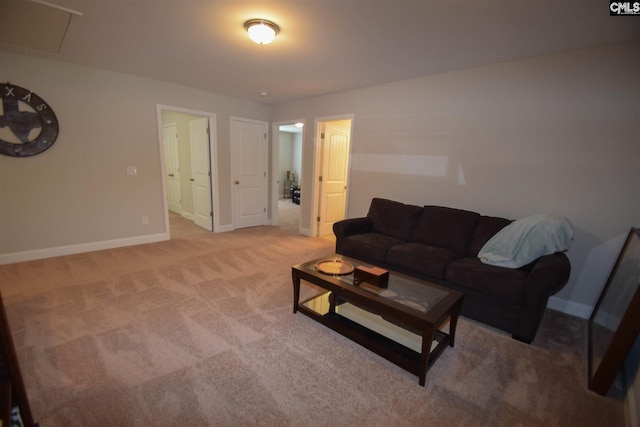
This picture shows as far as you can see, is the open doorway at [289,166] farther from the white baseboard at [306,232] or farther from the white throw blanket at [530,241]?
the white throw blanket at [530,241]

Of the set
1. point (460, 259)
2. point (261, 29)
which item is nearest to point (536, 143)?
point (460, 259)

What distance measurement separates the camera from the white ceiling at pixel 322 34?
1908mm

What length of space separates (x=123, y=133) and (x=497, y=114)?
473 cm

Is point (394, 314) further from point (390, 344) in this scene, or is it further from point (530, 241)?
point (530, 241)

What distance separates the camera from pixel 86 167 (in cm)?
351

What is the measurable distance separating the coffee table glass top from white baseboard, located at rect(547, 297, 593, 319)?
1633 mm

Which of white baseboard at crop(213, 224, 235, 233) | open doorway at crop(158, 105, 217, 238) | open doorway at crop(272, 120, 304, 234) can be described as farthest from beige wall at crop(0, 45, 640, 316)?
open doorway at crop(272, 120, 304, 234)

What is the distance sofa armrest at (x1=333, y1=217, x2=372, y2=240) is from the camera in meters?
3.30

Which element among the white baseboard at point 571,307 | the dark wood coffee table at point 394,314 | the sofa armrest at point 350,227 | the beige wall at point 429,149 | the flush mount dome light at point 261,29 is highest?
the flush mount dome light at point 261,29

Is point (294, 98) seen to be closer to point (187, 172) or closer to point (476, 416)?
point (187, 172)

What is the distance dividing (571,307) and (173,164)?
7.10m

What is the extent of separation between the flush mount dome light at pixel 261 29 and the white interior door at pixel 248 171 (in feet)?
9.08

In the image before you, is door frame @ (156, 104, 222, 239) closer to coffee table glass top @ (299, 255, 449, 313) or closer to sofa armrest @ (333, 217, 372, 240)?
sofa armrest @ (333, 217, 372, 240)

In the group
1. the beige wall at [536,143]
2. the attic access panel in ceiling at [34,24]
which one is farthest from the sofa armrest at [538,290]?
the attic access panel in ceiling at [34,24]
